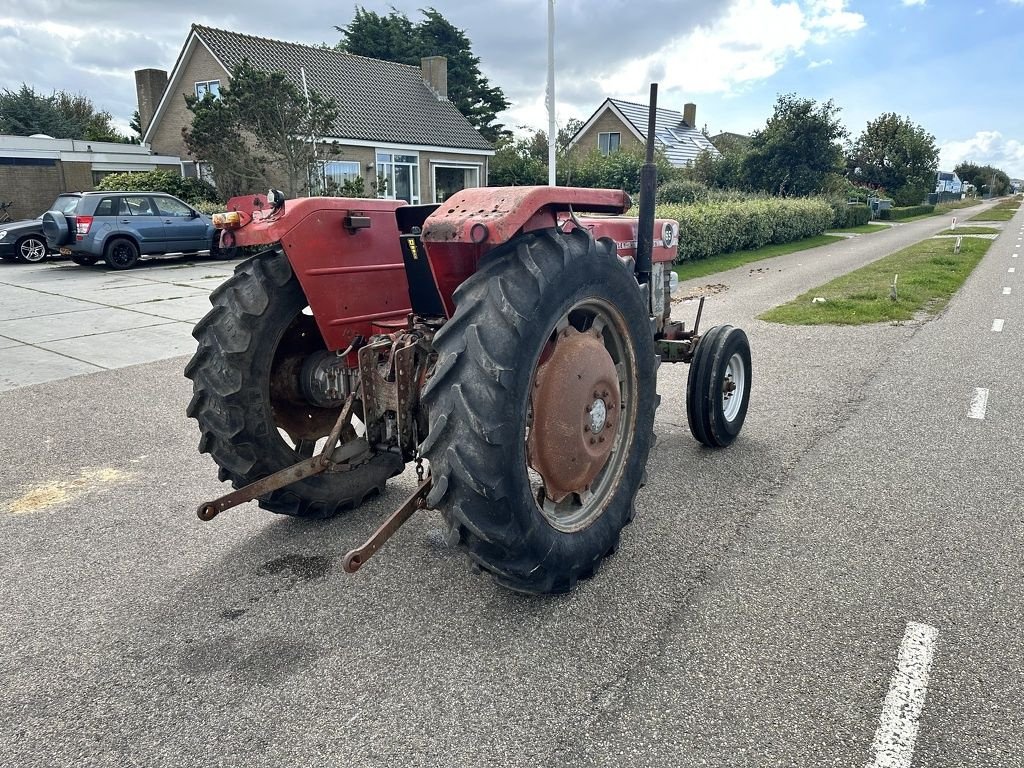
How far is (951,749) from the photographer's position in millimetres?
2348

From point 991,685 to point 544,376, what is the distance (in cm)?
202

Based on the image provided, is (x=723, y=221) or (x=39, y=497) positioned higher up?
(x=723, y=221)

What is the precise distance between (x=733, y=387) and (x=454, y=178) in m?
29.2

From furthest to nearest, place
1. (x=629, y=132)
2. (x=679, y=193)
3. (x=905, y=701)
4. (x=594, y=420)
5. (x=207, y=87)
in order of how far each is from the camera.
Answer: (x=629, y=132)
(x=207, y=87)
(x=679, y=193)
(x=594, y=420)
(x=905, y=701)

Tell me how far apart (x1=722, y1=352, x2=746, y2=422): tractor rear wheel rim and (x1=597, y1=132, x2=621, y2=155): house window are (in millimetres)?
39554

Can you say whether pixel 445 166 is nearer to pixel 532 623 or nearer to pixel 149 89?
pixel 149 89

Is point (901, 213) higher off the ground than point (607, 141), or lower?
lower

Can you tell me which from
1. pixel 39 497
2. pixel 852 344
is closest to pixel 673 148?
pixel 852 344

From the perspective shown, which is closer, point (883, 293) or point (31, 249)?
point (883, 293)

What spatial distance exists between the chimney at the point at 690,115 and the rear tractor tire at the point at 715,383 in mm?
45199

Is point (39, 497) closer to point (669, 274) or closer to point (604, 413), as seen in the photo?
point (604, 413)

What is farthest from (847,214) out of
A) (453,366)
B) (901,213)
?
(453,366)

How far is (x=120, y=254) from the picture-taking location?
1658cm

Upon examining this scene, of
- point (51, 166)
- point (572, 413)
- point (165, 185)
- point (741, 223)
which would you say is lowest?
point (572, 413)
